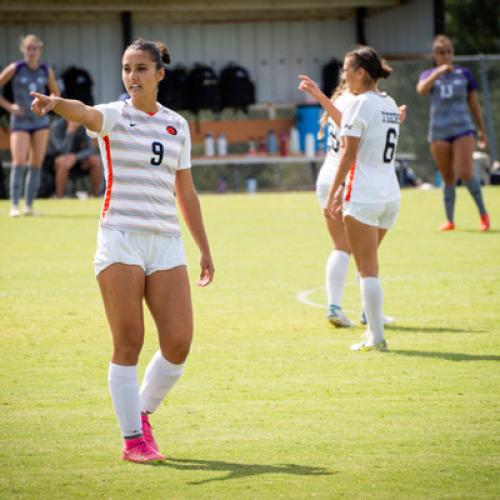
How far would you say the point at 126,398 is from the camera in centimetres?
555

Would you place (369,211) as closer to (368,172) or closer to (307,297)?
(368,172)

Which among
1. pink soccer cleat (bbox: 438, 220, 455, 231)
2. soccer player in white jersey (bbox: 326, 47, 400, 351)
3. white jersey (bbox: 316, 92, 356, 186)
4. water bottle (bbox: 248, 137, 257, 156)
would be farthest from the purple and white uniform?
water bottle (bbox: 248, 137, 257, 156)

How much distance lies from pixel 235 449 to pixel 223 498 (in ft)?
2.70

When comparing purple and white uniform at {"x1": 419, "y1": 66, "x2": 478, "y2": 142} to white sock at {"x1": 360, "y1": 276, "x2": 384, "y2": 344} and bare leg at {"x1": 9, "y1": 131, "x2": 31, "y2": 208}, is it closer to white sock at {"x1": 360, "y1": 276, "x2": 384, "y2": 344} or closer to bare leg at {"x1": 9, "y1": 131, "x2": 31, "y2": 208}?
bare leg at {"x1": 9, "y1": 131, "x2": 31, "y2": 208}

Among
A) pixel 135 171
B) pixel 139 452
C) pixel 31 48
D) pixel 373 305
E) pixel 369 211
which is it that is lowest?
pixel 139 452

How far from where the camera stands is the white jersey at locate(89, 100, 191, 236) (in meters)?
5.59

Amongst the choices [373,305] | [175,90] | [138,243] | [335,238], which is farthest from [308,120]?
[138,243]

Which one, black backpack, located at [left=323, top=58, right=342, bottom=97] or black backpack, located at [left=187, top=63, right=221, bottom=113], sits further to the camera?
black backpack, located at [left=323, top=58, right=342, bottom=97]

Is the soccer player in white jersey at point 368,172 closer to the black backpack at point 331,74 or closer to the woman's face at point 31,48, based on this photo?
the woman's face at point 31,48

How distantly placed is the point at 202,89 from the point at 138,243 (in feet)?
67.5

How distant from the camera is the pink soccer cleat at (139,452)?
5.56 m

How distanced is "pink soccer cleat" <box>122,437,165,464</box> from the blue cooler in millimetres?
21129

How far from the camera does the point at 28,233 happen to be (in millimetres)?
16344

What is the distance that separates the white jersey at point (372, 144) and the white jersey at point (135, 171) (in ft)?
9.03
